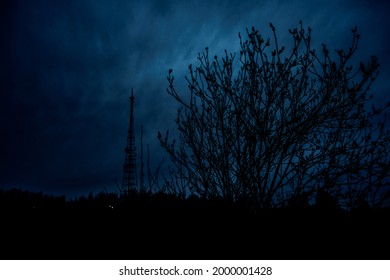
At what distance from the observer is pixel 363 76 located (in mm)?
4148

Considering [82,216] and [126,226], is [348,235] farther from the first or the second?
[82,216]

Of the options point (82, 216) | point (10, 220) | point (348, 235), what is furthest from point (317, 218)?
point (10, 220)

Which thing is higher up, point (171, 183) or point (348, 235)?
point (171, 183)

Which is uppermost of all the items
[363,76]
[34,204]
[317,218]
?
[363,76]

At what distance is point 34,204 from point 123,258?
8.19 feet

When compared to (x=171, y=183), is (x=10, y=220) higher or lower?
lower
